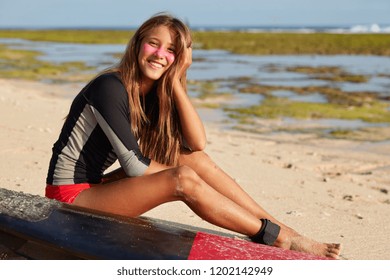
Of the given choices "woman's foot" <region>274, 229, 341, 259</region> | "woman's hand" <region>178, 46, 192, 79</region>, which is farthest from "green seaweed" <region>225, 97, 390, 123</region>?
"woman's foot" <region>274, 229, 341, 259</region>

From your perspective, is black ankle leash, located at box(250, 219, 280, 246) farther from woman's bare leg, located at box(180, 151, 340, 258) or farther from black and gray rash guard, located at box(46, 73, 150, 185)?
→ black and gray rash guard, located at box(46, 73, 150, 185)

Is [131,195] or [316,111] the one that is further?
[316,111]

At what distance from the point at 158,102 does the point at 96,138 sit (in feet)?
1.77

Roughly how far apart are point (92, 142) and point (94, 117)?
6.8 inches

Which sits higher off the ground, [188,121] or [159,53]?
[159,53]

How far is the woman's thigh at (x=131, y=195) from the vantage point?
11.2 feet

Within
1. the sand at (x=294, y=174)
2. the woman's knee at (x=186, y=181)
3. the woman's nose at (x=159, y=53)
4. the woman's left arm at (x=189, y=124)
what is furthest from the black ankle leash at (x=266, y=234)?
the woman's nose at (x=159, y=53)

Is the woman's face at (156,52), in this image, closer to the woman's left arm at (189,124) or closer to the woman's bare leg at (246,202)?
the woman's left arm at (189,124)

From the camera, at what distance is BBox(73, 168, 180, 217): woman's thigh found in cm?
343

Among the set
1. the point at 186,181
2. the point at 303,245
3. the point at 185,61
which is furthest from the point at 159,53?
the point at 303,245

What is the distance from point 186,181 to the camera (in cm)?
335

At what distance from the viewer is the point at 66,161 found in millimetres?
3633

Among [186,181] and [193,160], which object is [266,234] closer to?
[186,181]
